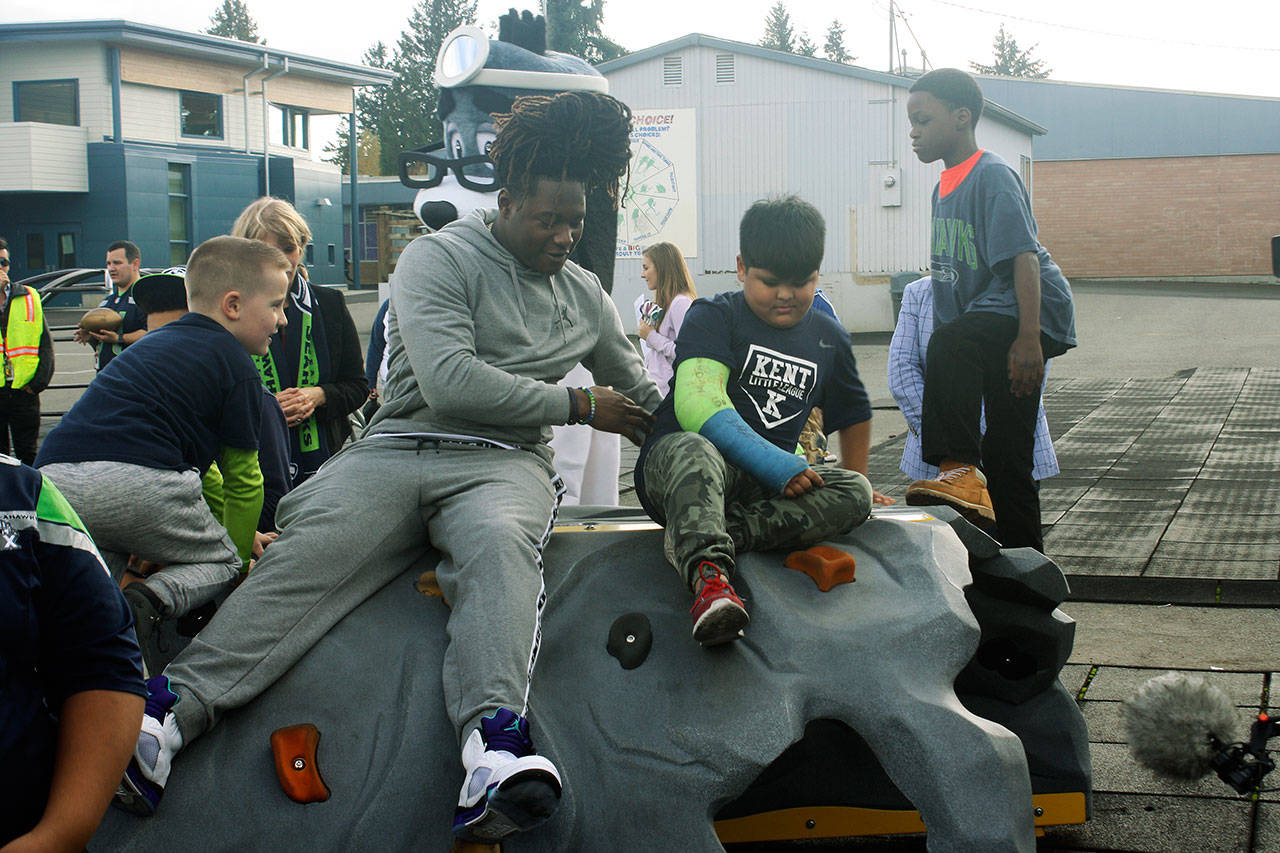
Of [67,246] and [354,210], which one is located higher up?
[354,210]

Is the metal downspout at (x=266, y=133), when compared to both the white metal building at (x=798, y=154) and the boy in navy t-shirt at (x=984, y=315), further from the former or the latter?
the boy in navy t-shirt at (x=984, y=315)

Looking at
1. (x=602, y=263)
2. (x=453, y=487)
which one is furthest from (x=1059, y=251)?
(x=453, y=487)

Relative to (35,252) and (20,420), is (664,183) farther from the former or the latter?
(35,252)

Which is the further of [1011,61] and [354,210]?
[1011,61]

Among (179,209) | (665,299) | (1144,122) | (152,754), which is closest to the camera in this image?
(152,754)

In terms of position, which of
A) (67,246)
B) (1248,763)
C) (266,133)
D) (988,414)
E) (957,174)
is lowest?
(1248,763)

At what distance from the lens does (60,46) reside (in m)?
33.0

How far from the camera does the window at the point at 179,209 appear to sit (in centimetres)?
3394

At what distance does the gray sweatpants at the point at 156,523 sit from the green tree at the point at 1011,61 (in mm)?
94386

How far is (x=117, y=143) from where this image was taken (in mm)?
32562

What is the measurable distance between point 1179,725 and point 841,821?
896 millimetres

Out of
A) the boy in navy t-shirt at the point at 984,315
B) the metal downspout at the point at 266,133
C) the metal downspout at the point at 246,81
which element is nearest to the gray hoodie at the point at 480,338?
the boy in navy t-shirt at the point at 984,315

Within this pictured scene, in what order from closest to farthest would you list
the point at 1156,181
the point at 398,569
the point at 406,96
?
the point at 398,569, the point at 1156,181, the point at 406,96

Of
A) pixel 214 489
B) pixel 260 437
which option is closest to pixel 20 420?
pixel 260 437
